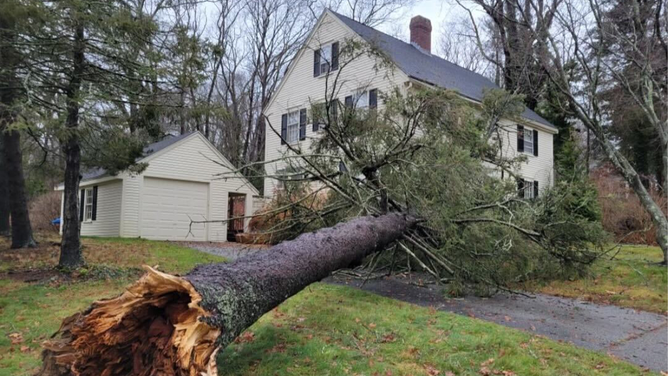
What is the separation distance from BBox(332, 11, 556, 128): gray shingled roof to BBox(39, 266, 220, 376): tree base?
12905mm

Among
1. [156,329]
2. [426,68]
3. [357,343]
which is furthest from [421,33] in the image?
[156,329]

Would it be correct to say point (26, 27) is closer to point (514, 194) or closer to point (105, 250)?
point (105, 250)

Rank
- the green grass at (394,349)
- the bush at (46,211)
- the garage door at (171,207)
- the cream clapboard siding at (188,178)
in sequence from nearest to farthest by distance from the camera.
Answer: the green grass at (394,349), the cream clapboard siding at (188,178), the garage door at (171,207), the bush at (46,211)

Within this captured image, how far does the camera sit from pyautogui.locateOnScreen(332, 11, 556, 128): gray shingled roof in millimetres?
15055

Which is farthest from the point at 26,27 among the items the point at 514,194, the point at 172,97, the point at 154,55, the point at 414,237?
the point at 514,194

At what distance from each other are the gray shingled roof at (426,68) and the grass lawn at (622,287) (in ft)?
23.9

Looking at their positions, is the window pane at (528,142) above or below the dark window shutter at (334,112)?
above

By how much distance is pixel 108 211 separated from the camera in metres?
15.6

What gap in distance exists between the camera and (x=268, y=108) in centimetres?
2005

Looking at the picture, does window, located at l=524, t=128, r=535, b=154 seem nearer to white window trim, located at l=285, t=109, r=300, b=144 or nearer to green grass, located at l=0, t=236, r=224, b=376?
white window trim, located at l=285, t=109, r=300, b=144

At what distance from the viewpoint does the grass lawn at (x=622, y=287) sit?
742 cm

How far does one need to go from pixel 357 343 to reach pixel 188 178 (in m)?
13.2

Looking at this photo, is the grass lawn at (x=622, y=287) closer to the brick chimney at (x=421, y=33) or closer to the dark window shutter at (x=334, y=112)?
the dark window shutter at (x=334, y=112)

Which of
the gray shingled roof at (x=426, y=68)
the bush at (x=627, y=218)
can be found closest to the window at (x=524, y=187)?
the bush at (x=627, y=218)
